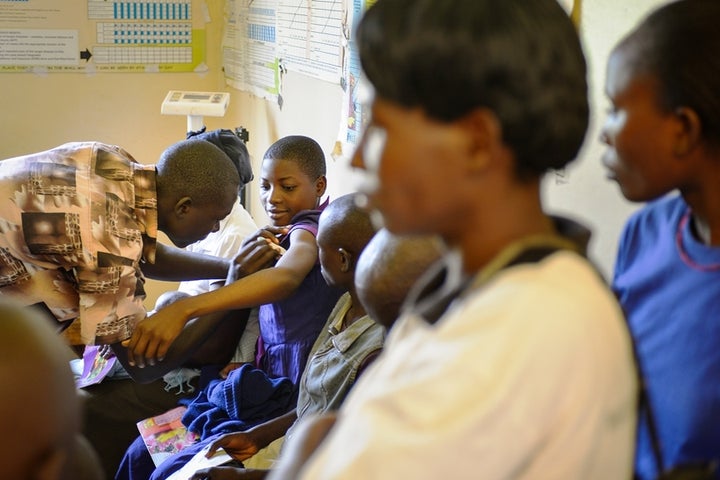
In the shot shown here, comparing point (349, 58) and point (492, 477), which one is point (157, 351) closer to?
point (349, 58)

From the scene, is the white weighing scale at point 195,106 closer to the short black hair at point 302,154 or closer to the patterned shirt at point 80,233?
the short black hair at point 302,154

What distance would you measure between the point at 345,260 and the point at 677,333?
91cm

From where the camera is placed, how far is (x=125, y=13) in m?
4.12

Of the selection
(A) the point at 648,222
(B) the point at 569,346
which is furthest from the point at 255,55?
(B) the point at 569,346

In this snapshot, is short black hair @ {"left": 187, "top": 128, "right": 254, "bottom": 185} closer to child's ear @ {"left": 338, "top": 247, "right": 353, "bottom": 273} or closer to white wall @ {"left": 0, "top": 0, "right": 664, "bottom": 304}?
white wall @ {"left": 0, "top": 0, "right": 664, "bottom": 304}

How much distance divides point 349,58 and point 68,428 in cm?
198

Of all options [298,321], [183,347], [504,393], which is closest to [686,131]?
[504,393]

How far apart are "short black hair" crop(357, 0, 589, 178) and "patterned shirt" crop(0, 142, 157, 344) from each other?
1.36 metres

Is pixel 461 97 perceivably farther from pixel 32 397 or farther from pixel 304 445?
pixel 32 397

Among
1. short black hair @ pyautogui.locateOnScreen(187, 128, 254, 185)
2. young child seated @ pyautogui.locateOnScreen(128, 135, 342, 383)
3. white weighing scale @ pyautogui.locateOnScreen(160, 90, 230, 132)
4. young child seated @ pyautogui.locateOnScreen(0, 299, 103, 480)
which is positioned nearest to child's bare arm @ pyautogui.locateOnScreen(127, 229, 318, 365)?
young child seated @ pyautogui.locateOnScreen(128, 135, 342, 383)

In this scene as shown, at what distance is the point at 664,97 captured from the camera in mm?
989

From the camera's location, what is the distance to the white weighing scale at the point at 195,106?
11.5ft

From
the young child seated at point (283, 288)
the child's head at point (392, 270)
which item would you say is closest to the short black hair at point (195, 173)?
the young child seated at point (283, 288)

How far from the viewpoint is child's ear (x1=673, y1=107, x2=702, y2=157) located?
0.98 m
